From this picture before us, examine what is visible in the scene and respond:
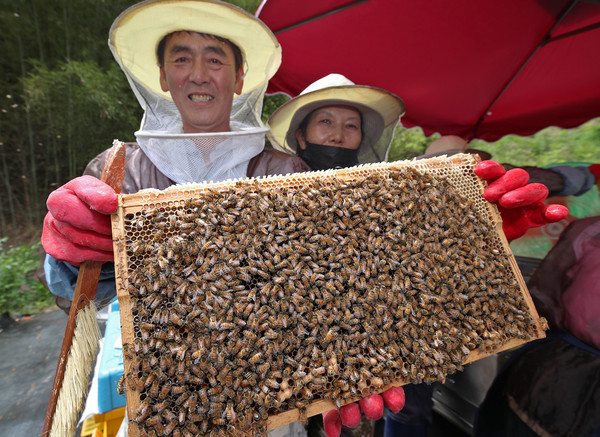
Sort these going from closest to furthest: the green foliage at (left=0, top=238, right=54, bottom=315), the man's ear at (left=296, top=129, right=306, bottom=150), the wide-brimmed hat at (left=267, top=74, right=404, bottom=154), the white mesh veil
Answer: the white mesh veil → the wide-brimmed hat at (left=267, top=74, right=404, bottom=154) → the man's ear at (left=296, top=129, right=306, bottom=150) → the green foliage at (left=0, top=238, right=54, bottom=315)

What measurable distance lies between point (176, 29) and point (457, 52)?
11.2 feet

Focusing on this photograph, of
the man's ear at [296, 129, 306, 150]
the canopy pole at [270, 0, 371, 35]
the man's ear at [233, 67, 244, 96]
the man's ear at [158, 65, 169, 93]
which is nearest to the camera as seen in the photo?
the man's ear at [158, 65, 169, 93]

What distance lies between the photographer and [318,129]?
3135mm

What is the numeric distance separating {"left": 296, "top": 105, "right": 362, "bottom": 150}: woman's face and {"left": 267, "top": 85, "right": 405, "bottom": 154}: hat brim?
72 millimetres

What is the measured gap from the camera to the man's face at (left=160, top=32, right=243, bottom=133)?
7.41ft

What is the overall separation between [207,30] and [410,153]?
15.6m

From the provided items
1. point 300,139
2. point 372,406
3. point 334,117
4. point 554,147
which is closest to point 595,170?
point 334,117

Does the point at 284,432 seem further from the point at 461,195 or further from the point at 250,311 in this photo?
the point at 461,195

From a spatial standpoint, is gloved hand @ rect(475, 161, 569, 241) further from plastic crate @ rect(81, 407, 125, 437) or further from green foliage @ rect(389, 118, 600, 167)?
green foliage @ rect(389, 118, 600, 167)

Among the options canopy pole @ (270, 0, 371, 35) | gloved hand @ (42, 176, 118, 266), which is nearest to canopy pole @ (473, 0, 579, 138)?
canopy pole @ (270, 0, 371, 35)

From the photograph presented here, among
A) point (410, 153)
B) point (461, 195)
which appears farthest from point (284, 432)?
point (410, 153)

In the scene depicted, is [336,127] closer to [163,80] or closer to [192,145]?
[192,145]

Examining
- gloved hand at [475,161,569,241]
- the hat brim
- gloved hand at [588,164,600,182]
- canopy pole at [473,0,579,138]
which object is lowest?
gloved hand at [475,161,569,241]

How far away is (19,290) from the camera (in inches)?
282
